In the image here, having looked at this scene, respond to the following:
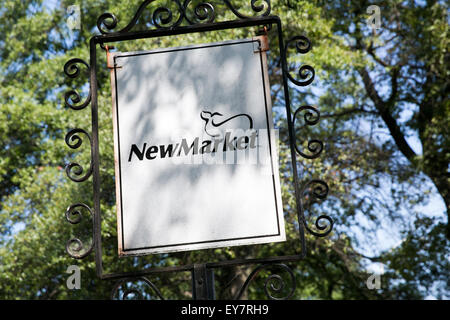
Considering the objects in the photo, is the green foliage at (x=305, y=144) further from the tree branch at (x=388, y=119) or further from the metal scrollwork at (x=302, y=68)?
the metal scrollwork at (x=302, y=68)

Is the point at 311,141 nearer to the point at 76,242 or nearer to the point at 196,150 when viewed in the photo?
the point at 196,150

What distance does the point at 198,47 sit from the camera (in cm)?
242

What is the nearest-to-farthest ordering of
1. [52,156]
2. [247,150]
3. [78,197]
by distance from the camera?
1. [247,150]
2. [78,197]
3. [52,156]

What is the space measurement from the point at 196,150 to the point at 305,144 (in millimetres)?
6138

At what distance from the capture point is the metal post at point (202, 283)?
2176 millimetres

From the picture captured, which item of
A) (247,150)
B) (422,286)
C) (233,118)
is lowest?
(422,286)

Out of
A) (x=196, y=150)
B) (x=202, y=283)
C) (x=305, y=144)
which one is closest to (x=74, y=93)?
(x=196, y=150)

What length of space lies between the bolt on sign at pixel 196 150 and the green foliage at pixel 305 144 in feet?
16.4

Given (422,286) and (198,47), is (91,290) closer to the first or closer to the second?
(422,286)

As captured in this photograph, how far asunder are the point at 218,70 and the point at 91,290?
6937 mm

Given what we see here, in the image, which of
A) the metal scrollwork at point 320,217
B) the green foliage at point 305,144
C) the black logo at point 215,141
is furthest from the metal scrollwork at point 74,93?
the green foliage at point 305,144

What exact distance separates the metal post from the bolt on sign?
10cm

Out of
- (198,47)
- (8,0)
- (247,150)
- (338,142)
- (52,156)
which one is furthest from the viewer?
(8,0)
